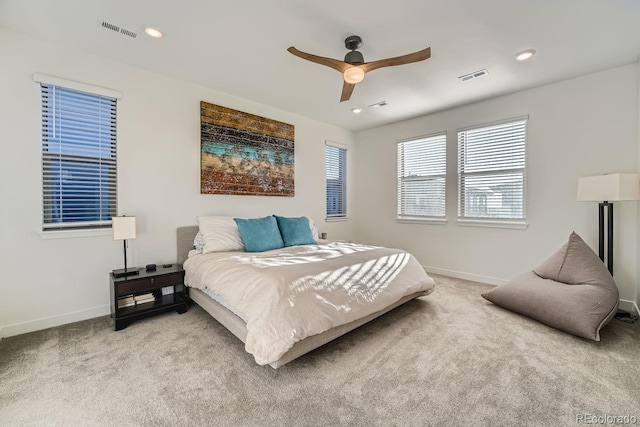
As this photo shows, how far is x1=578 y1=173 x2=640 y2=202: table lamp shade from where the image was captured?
2.64 metres

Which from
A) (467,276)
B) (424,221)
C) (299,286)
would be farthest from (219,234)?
(467,276)

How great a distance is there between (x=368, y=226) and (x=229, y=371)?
4.07m

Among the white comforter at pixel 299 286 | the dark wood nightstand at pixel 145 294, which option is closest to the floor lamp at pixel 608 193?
the white comforter at pixel 299 286

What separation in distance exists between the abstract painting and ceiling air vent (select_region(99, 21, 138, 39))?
1.10m

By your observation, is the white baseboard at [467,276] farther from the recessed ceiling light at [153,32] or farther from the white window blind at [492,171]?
the recessed ceiling light at [153,32]

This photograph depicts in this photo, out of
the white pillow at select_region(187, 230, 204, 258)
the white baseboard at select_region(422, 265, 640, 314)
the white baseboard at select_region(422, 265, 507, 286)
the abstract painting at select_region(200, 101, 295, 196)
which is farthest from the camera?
the white baseboard at select_region(422, 265, 507, 286)

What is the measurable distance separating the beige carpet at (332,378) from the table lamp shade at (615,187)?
4.20ft

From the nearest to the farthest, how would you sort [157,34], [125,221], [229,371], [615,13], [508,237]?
[229,371]
[615,13]
[157,34]
[125,221]
[508,237]

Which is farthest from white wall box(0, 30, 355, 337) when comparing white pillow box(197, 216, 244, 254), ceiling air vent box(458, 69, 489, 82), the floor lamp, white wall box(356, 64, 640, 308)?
the floor lamp

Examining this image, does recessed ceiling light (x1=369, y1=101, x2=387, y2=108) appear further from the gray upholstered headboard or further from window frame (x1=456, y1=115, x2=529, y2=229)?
the gray upholstered headboard

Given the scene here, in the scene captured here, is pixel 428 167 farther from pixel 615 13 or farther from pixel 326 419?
pixel 326 419

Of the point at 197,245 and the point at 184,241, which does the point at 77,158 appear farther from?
the point at 197,245

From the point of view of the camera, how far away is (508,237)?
3.82 m

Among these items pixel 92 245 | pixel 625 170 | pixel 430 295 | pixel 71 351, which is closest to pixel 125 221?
pixel 92 245
